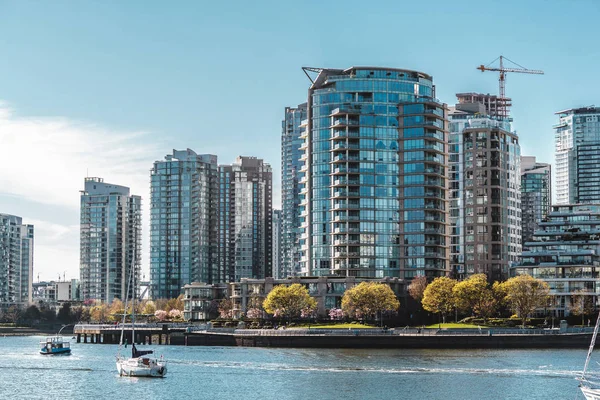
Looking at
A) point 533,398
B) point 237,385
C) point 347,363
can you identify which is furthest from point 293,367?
point 533,398

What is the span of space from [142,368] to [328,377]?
29.1m

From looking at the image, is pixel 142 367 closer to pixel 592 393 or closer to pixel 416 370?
pixel 416 370

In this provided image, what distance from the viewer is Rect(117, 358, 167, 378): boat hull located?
15362 cm

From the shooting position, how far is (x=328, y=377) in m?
143

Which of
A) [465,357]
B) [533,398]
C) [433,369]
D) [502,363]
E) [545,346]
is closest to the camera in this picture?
[533,398]

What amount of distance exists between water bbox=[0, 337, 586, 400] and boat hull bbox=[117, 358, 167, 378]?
2.23m

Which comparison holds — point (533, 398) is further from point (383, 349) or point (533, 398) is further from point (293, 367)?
point (383, 349)

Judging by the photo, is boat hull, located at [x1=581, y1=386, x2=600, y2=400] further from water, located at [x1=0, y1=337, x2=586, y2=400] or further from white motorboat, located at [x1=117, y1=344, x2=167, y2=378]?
white motorboat, located at [x1=117, y1=344, x2=167, y2=378]

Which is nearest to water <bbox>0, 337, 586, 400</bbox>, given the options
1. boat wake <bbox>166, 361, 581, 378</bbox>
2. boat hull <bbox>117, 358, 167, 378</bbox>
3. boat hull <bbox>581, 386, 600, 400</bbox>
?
boat wake <bbox>166, 361, 581, 378</bbox>

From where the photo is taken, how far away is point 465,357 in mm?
169750

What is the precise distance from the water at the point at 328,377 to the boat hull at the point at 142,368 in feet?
→ 7.33

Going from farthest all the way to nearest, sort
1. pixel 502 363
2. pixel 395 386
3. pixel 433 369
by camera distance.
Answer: pixel 502 363 < pixel 433 369 < pixel 395 386

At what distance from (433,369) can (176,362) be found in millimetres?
48166

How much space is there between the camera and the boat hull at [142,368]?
153625mm
